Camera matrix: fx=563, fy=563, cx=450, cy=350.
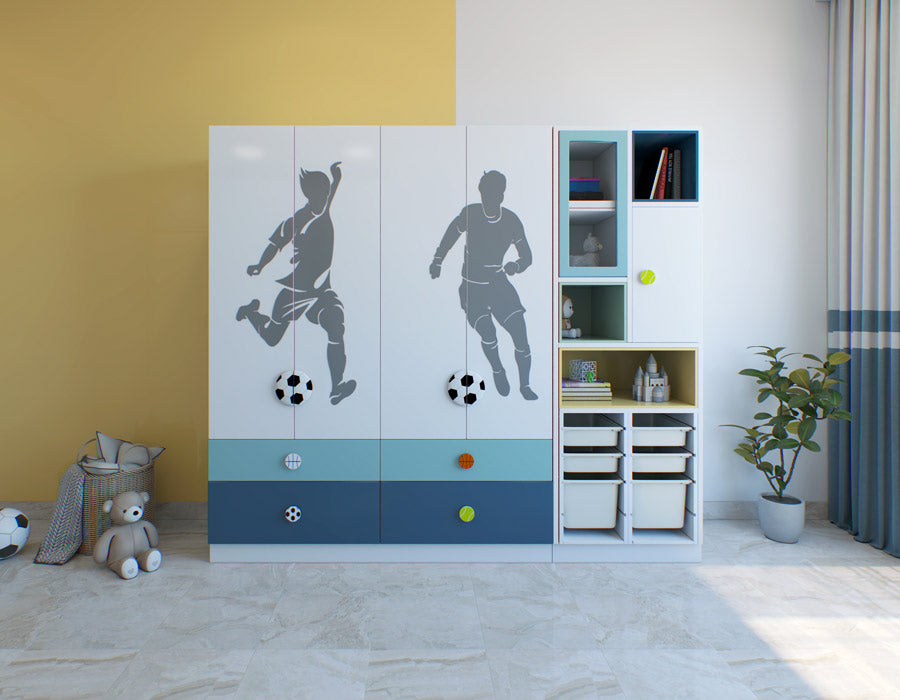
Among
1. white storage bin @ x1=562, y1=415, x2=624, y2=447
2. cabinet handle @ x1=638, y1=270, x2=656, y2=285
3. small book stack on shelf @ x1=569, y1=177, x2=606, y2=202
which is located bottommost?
white storage bin @ x1=562, y1=415, x2=624, y2=447

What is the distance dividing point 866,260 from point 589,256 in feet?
4.86

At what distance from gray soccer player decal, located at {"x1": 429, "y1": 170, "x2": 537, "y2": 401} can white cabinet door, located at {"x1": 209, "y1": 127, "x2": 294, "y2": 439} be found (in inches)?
31.0

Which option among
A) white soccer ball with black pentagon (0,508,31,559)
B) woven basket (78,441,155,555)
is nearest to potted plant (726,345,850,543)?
woven basket (78,441,155,555)

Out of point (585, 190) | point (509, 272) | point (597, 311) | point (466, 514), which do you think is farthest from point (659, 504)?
point (585, 190)

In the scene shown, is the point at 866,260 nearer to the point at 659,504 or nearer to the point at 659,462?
the point at 659,462

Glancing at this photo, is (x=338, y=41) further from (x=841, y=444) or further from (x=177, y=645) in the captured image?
(x=841, y=444)

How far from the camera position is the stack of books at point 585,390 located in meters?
2.74

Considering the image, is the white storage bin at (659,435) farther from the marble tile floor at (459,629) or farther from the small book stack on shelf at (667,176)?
the small book stack on shelf at (667,176)

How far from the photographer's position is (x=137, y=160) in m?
3.15

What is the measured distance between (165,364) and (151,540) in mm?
975

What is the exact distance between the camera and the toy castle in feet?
9.18

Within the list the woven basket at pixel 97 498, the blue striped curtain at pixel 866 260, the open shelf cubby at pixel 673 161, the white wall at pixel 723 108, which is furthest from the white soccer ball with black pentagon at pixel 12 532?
the blue striped curtain at pixel 866 260

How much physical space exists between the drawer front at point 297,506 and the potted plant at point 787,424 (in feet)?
6.66

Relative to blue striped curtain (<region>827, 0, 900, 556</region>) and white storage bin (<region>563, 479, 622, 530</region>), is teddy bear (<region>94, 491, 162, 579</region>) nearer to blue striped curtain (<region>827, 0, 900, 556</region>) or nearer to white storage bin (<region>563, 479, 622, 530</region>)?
white storage bin (<region>563, 479, 622, 530</region>)
